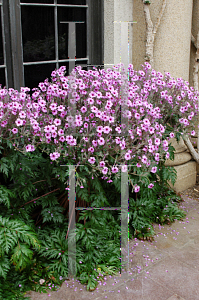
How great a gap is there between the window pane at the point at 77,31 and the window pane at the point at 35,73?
24cm

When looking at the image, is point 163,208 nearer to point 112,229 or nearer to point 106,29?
point 112,229

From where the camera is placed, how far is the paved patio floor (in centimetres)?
236

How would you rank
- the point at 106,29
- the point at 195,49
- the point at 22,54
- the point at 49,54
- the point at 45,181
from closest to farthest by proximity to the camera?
the point at 45,181
the point at 22,54
the point at 49,54
the point at 106,29
the point at 195,49

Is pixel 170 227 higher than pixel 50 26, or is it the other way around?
pixel 50 26

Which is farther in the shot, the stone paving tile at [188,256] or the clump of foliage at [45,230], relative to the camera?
the stone paving tile at [188,256]

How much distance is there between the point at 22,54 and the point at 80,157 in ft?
4.84

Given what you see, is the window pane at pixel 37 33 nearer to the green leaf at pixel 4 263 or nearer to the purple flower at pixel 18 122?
the purple flower at pixel 18 122

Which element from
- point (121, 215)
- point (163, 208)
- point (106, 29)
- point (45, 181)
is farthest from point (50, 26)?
point (163, 208)

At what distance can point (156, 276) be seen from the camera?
2572mm

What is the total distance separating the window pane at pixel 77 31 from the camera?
3.49 meters

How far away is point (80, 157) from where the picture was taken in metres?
2.45

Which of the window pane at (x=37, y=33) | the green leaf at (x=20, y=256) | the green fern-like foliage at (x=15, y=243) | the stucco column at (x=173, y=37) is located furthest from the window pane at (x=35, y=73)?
the green leaf at (x=20, y=256)

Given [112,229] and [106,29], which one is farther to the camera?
[106,29]

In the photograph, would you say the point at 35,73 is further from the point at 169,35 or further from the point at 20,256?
the point at 20,256
